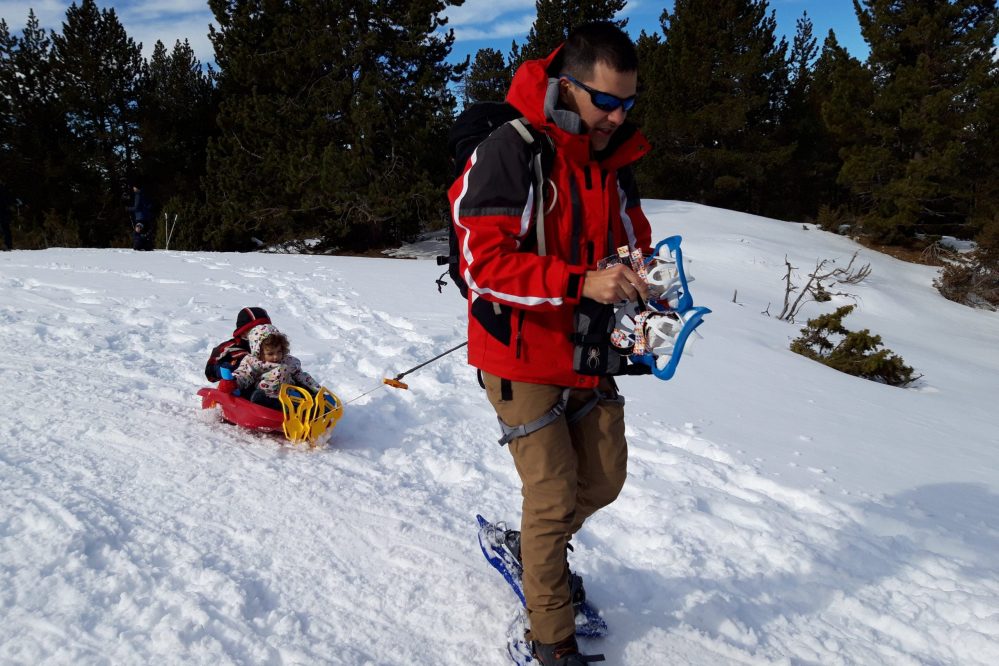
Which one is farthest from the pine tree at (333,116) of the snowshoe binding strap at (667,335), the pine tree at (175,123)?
the snowshoe binding strap at (667,335)

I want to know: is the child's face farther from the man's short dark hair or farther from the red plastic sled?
the man's short dark hair

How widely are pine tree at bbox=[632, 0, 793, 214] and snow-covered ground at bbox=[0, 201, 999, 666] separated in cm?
2129

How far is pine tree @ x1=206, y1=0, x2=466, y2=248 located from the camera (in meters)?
19.5

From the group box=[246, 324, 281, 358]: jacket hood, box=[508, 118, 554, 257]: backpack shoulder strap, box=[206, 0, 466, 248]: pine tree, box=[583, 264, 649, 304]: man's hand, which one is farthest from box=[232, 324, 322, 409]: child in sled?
box=[206, 0, 466, 248]: pine tree

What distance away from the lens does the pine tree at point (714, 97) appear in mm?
25297

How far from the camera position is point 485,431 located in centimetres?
447

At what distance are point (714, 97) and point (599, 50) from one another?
88.2ft

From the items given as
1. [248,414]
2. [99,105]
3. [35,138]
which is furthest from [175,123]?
[248,414]

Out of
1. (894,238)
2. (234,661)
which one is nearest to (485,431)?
(234,661)

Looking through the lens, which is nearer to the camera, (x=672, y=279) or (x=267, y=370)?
(x=672, y=279)

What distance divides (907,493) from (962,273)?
56.5ft

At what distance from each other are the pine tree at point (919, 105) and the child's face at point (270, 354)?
21.8m

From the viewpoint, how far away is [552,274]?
6.44ft

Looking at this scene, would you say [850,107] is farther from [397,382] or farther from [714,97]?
[397,382]
